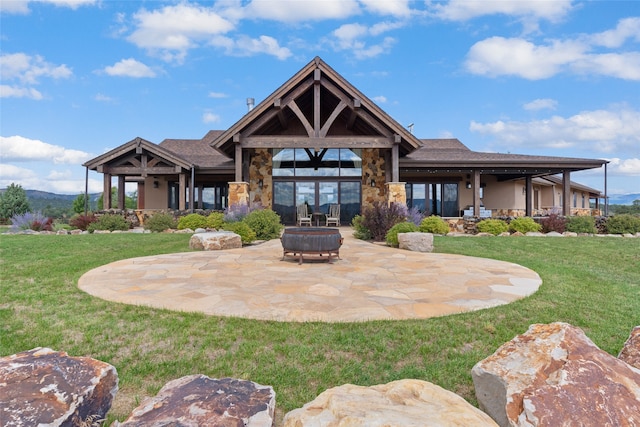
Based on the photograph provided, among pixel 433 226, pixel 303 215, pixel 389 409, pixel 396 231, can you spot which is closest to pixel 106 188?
pixel 303 215

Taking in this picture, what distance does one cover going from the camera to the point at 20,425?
1.76m

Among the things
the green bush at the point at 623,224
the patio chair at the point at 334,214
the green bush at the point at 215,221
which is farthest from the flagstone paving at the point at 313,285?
the green bush at the point at 623,224

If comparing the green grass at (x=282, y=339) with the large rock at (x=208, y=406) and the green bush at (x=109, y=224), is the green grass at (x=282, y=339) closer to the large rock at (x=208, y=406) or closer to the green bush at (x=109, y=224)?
the large rock at (x=208, y=406)

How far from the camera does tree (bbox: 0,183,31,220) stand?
71.6ft

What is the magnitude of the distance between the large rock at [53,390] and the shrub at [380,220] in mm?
9574

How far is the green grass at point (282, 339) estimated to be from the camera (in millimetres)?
2850

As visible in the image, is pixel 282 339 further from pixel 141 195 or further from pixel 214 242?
pixel 141 195

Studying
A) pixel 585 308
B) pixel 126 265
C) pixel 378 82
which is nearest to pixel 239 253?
pixel 126 265

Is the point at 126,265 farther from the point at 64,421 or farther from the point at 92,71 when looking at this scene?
the point at 92,71

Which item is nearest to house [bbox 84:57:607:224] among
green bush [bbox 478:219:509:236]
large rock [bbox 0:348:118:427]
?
Result: green bush [bbox 478:219:509:236]

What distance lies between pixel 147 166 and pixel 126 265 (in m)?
11.6

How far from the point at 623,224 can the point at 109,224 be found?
2064cm

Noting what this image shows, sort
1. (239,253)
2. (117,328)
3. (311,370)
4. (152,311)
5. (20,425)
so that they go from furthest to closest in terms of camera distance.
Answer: (239,253) < (152,311) < (117,328) < (311,370) < (20,425)

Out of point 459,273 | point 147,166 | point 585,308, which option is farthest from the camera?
point 147,166
